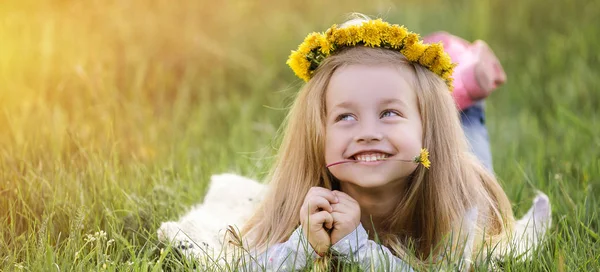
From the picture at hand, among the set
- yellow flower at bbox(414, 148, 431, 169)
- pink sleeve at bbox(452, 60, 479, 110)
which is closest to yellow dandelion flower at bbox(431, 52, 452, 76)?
yellow flower at bbox(414, 148, 431, 169)

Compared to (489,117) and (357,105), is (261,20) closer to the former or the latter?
(489,117)

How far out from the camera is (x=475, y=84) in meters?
3.72

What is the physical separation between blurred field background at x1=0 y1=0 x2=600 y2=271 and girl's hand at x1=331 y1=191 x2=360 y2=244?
1.59 feet

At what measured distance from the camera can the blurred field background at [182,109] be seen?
9.29 feet

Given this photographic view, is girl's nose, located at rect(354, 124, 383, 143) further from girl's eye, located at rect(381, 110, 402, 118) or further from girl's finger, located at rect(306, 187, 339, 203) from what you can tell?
girl's finger, located at rect(306, 187, 339, 203)

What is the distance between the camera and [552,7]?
5738 millimetres

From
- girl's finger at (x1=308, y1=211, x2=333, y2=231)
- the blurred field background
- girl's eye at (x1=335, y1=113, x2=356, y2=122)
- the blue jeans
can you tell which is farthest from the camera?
the blue jeans

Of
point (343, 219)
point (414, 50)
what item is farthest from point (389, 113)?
point (343, 219)

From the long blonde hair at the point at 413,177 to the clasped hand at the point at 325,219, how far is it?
0.22 meters

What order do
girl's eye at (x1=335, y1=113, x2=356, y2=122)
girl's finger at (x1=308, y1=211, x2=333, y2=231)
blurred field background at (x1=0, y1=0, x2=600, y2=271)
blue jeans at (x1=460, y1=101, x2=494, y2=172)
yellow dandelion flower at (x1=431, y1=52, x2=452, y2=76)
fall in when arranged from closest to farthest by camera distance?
girl's finger at (x1=308, y1=211, x2=333, y2=231) → girl's eye at (x1=335, y1=113, x2=356, y2=122) → yellow dandelion flower at (x1=431, y1=52, x2=452, y2=76) → blurred field background at (x1=0, y1=0, x2=600, y2=271) → blue jeans at (x1=460, y1=101, x2=494, y2=172)

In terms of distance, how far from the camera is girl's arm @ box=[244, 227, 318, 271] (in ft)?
8.13

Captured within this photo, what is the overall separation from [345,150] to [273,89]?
2783 mm

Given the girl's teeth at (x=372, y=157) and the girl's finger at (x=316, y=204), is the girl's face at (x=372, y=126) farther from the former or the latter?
the girl's finger at (x=316, y=204)

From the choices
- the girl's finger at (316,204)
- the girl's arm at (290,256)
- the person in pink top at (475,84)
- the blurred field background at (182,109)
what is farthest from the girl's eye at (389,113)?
the person in pink top at (475,84)
